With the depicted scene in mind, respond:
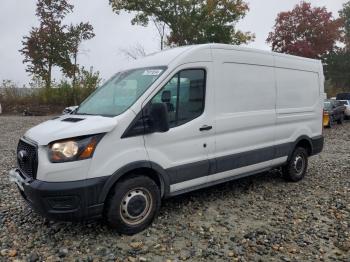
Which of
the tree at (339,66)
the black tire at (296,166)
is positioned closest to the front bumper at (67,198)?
the black tire at (296,166)

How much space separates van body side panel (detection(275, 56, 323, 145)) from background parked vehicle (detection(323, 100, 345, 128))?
423 inches

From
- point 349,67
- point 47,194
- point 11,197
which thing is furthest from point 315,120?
point 349,67

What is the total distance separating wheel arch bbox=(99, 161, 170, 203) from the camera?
12.8 feet

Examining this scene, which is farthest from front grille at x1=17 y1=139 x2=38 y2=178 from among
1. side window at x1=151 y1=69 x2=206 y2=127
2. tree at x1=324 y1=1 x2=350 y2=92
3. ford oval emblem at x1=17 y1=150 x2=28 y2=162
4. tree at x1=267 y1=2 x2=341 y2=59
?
tree at x1=324 y1=1 x2=350 y2=92

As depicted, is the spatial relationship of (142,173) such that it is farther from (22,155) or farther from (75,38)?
(75,38)

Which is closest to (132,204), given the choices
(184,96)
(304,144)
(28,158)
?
(28,158)

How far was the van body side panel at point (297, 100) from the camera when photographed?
6.10 metres

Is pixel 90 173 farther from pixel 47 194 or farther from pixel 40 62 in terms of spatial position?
pixel 40 62

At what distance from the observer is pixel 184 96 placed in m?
4.61

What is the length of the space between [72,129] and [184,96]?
157cm

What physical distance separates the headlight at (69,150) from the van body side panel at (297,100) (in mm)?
3608

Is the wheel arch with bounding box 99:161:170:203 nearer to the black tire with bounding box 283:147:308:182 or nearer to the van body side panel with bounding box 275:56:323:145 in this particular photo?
the van body side panel with bounding box 275:56:323:145

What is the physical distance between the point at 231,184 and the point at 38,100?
2028 cm

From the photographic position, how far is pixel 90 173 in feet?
12.5
